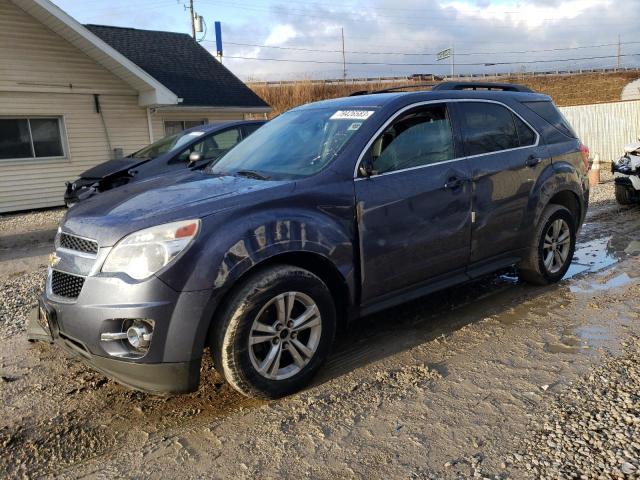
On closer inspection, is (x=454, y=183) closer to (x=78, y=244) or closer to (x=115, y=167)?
(x=78, y=244)

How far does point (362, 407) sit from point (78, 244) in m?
1.96

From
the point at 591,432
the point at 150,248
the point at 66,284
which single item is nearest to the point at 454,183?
the point at 591,432

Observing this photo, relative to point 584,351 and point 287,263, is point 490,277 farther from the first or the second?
point 287,263

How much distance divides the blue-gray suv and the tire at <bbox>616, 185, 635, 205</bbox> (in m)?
4.94

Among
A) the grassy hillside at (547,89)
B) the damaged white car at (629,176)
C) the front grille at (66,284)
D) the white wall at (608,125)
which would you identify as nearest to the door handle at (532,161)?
the front grille at (66,284)

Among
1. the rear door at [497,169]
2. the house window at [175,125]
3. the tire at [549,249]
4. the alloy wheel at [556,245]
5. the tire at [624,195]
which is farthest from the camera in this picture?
the house window at [175,125]

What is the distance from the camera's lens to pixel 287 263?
3365 millimetres

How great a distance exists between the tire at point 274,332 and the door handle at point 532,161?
2.46 metres

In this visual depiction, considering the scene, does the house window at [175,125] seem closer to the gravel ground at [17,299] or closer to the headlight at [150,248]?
the gravel ground at [17,299]

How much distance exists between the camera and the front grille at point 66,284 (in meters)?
3.12

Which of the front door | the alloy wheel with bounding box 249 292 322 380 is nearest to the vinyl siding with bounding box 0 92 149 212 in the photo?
the front door

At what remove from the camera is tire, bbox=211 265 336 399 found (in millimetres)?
3072

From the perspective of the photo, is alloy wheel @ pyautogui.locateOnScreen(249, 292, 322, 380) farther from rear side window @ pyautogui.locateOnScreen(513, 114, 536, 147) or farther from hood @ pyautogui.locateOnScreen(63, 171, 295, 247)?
rear side window @ pyautogui.locateOnScreen(513, 114, 536, 147)

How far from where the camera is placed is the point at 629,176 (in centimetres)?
893
